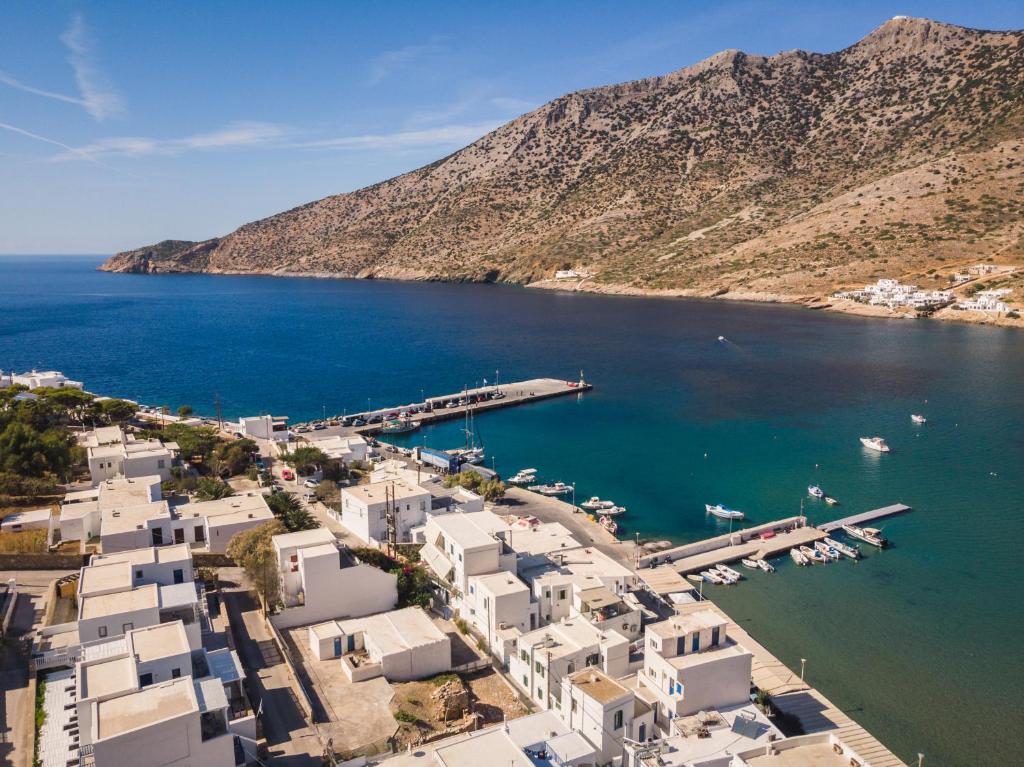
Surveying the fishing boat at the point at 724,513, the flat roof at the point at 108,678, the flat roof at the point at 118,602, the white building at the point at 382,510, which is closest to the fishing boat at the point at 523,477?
the fishing boat at the point at 724,513

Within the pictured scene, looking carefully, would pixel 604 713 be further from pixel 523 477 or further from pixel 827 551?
pixel 523 477

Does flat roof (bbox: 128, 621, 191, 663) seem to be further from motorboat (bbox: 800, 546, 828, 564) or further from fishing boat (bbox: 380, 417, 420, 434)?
fishing boat (bbox: 380, 417, 420, 434)

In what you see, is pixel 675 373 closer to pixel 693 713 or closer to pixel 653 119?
pixel 693 713

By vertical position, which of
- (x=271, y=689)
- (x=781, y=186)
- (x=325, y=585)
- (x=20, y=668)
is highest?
(x=781, y=186)

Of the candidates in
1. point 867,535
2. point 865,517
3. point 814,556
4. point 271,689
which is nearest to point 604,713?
point 271,689

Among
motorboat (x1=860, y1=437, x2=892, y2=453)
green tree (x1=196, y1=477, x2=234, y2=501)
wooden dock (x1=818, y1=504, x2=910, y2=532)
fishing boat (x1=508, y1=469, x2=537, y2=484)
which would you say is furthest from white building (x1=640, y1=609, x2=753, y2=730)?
motorboat (x1=860, y1=437, x2=892, y2=453)

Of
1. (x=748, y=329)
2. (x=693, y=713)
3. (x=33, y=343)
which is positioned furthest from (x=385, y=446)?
(x=33, y=343)

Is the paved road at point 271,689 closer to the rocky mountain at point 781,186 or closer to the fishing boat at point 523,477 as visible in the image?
the fishing boat at point 523,477

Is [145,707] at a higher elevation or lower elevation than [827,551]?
higher

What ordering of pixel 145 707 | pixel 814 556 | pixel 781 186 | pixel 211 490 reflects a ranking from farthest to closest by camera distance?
pixel 781 186 < pixel 814 556 < pixel 211 490 < pixel 145 707
